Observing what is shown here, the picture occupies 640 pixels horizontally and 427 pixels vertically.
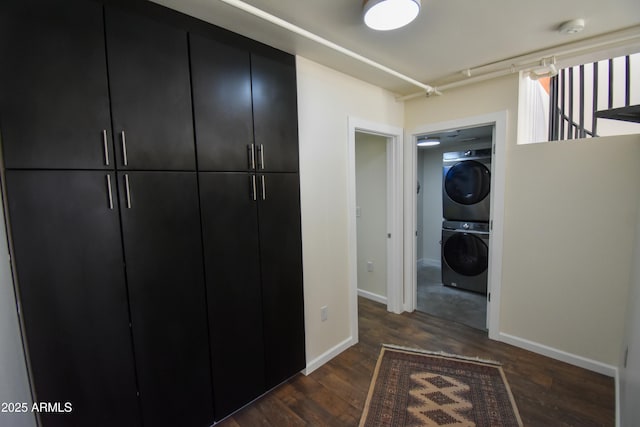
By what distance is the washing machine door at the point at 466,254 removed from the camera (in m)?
3.63

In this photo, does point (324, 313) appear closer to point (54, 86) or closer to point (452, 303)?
point (452, 303)

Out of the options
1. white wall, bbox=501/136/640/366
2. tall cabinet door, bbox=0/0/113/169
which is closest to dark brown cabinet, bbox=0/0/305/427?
tall cabinet door, bbox=0/0/113/169

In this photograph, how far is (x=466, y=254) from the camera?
3797 mm

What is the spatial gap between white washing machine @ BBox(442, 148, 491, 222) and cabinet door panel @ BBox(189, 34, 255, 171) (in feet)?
10.0

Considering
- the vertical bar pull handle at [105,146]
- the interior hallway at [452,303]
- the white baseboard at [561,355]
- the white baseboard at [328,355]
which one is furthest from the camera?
the interior hallway at [452,303]

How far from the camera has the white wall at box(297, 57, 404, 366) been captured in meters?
2.24

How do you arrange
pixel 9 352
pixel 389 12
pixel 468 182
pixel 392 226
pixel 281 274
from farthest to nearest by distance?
pixel 468 182
pixel 392 226
pixel 281 274
pixel 389 12
pixel 9 352

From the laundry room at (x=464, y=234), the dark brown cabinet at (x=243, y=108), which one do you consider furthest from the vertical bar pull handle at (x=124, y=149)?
the laundry room at (x=464, y=234)

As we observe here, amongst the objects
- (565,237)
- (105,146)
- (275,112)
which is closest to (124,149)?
A: (105,146)

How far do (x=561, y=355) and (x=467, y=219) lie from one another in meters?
1.78

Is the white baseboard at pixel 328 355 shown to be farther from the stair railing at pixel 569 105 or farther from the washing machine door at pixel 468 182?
the stair railing at pixel 569 105

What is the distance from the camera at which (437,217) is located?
5285mm

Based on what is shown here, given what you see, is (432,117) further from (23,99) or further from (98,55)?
(23,99)

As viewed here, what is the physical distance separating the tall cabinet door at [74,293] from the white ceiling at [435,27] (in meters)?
1.09
